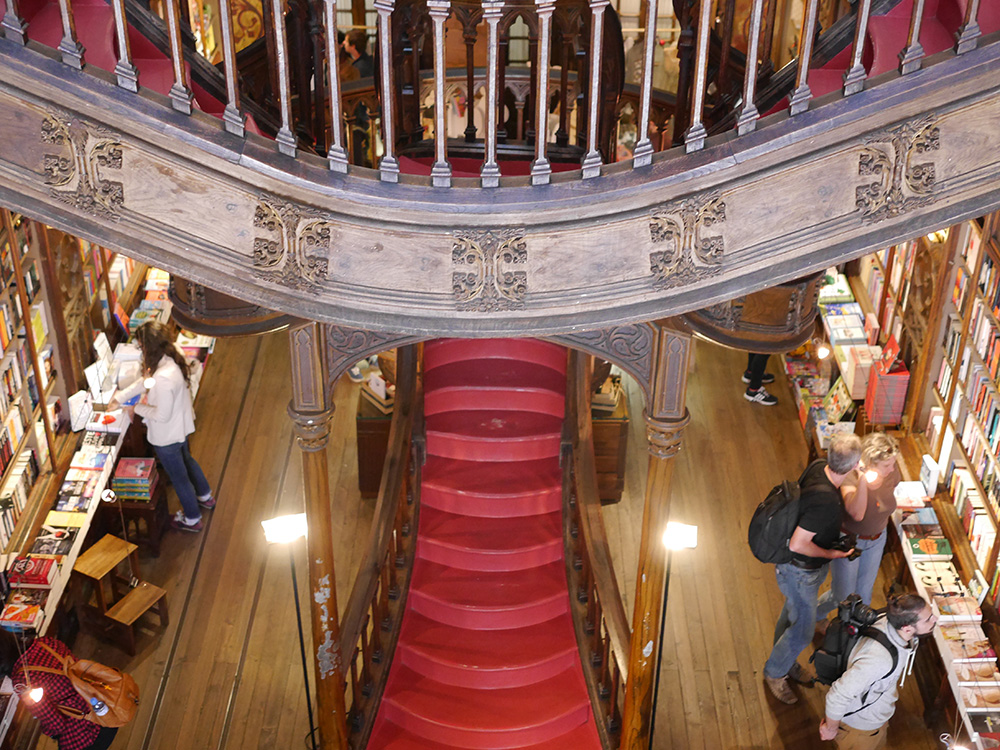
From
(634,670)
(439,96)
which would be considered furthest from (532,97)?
(634,670)

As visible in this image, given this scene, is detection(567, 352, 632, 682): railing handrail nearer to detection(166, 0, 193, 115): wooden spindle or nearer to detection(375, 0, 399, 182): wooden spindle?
detection(375, 0, 399, 182): wooden spindle

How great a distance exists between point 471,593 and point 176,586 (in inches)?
85.4

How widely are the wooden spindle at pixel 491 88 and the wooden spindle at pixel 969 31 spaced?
1.45 meters

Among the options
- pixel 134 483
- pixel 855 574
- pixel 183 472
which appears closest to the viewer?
pixel 855 574

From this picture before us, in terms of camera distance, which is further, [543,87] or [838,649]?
[838,649]

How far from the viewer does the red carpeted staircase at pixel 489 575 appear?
21.2 ft

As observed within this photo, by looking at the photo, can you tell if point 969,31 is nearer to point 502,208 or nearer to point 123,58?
point 502,208

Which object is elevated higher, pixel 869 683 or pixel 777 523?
pixel 777 523

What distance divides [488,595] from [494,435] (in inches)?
39.0

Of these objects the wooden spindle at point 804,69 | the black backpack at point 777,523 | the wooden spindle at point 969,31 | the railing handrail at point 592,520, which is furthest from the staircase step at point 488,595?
the wooden spindle at point 969,31

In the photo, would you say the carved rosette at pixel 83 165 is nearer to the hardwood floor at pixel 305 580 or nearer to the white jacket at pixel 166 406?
the hardwood floor at pixel 305 580

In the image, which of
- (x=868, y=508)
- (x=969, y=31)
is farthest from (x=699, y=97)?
(x=868, y=508)

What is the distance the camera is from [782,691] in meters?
7.14

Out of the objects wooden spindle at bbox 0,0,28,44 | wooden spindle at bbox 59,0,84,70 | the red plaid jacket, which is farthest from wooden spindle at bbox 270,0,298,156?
the red plaid jacket
